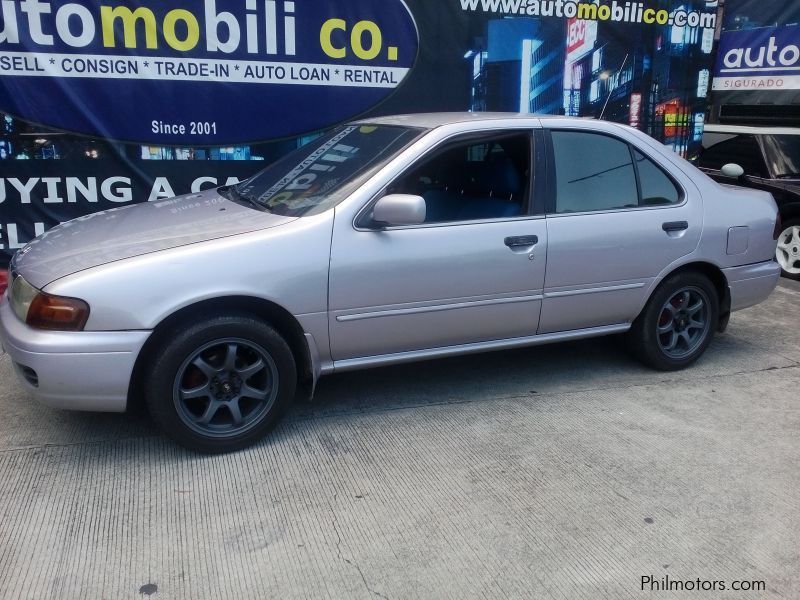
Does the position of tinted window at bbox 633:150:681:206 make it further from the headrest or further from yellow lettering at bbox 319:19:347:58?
yellow lettering at bbox 319:19:347:58

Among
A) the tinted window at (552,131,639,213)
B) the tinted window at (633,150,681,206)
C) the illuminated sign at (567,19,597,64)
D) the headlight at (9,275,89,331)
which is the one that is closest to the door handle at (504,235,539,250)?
the tinted window at (552,131,639,213)

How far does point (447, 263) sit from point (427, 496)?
1.22 metres

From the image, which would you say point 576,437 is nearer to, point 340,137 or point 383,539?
point 383,539

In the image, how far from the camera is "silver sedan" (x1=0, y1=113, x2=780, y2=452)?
3375mm

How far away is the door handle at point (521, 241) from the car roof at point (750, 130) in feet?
17.1

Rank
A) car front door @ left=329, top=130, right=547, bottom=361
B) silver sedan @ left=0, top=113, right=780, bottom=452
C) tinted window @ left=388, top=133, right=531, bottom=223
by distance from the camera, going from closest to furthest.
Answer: silver sedan @ left=0, top=113, right=780, bottom=452, car front door @ left=329, top=130, right=547, bottom=361, tinted window @ left=388, top=133, right=531, bottom=223

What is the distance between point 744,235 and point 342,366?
9.17ft

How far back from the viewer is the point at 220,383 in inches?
140

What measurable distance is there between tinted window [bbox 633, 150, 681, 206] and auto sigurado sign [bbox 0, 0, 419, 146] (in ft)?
10.6

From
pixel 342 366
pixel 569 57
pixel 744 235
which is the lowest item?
pixel 342 366

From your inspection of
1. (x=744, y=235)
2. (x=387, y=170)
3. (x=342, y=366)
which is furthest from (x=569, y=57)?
(x=342, y=366)

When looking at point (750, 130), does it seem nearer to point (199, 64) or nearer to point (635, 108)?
point (635, 108)

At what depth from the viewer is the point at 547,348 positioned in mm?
5309

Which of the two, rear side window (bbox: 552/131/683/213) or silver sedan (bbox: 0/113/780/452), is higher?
rear side window (bbox: 552/131/683/213)
